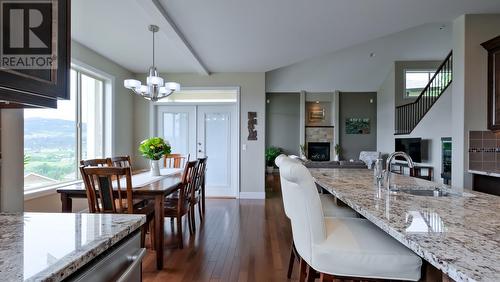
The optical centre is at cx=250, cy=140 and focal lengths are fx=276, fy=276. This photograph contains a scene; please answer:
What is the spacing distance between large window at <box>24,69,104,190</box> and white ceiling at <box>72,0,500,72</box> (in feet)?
2.47

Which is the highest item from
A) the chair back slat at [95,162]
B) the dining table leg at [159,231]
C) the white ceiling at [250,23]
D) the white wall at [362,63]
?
the white wall at [362,63]

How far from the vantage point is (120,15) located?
3.21 meters

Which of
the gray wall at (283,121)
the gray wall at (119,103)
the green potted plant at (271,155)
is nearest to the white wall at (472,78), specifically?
the gray wall at (119,103)

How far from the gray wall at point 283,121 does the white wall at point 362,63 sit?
137cm

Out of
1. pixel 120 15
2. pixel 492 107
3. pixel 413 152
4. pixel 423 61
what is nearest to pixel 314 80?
pixel 423 61

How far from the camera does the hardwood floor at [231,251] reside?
8.01 feet

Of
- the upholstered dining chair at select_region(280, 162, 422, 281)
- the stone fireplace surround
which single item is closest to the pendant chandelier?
the upholstered dining chair at select_region(280, 162, 422, 281)

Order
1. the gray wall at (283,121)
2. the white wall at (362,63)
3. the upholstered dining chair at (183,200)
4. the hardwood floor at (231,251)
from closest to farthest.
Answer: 1. the hardwood floor at (231,251)
2. the upholstered dining chair at (183,200)
3. the white wall at (362,63)
4. the gray wall at (283,121)

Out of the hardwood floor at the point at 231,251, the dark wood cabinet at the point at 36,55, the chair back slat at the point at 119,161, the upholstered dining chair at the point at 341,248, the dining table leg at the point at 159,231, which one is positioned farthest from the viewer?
the chair back slat at the point at 119,161

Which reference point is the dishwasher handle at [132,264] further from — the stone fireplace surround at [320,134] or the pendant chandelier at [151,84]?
the stone fireplace surround at [320,134]

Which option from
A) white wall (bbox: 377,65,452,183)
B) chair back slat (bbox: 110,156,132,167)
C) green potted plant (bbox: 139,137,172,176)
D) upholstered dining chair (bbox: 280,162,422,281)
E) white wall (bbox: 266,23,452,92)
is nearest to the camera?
upholstered dining chair (bbox: 280,162,422,281)

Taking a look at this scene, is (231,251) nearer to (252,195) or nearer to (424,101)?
(252,195)

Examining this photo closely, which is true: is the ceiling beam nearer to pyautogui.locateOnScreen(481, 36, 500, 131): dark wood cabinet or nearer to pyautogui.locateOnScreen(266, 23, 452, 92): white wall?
pyautogui.locateOnScreen(481, 36, 500, 131): dark wood cabinet

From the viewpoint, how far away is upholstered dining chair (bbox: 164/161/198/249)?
3012 millimetres
